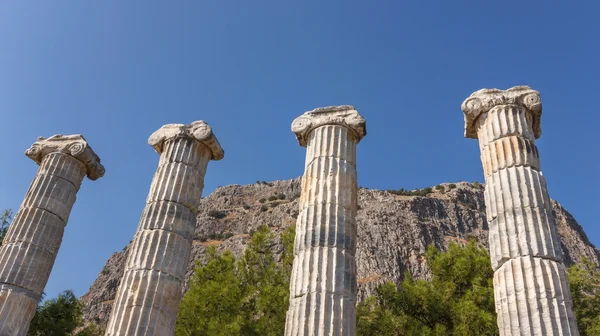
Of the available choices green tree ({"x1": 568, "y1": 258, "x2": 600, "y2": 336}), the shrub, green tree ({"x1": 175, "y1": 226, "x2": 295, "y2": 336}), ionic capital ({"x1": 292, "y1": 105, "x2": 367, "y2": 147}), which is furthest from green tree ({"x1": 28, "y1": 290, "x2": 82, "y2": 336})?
the shrub

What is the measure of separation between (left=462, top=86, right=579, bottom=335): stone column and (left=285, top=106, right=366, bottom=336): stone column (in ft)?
9.10

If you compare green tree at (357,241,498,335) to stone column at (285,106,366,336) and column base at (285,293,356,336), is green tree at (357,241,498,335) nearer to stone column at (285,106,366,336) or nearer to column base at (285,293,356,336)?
stone column at (285,106,366,336)

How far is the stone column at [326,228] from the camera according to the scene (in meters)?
10.2

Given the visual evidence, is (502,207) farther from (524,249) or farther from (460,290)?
(460,290)

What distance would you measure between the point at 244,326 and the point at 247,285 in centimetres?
280

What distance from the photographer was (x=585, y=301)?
70.5 ft

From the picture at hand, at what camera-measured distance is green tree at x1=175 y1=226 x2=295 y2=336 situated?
18.7 m

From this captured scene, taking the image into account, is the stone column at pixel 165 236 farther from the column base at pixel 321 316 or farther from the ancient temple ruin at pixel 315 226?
the column base at pixel 321 316

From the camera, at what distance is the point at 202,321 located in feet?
60.6

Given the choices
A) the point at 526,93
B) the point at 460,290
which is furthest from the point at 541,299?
the point at 460,290

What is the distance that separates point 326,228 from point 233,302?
358 inches

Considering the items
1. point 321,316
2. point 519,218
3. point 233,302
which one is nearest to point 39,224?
point 233,302

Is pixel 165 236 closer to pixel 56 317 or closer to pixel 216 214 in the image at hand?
pixel 56 317

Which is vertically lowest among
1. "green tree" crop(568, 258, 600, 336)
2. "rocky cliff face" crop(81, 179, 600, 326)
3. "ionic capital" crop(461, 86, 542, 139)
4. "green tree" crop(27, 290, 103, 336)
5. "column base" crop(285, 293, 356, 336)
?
"column base" crop(285, 293, 356, 336)
